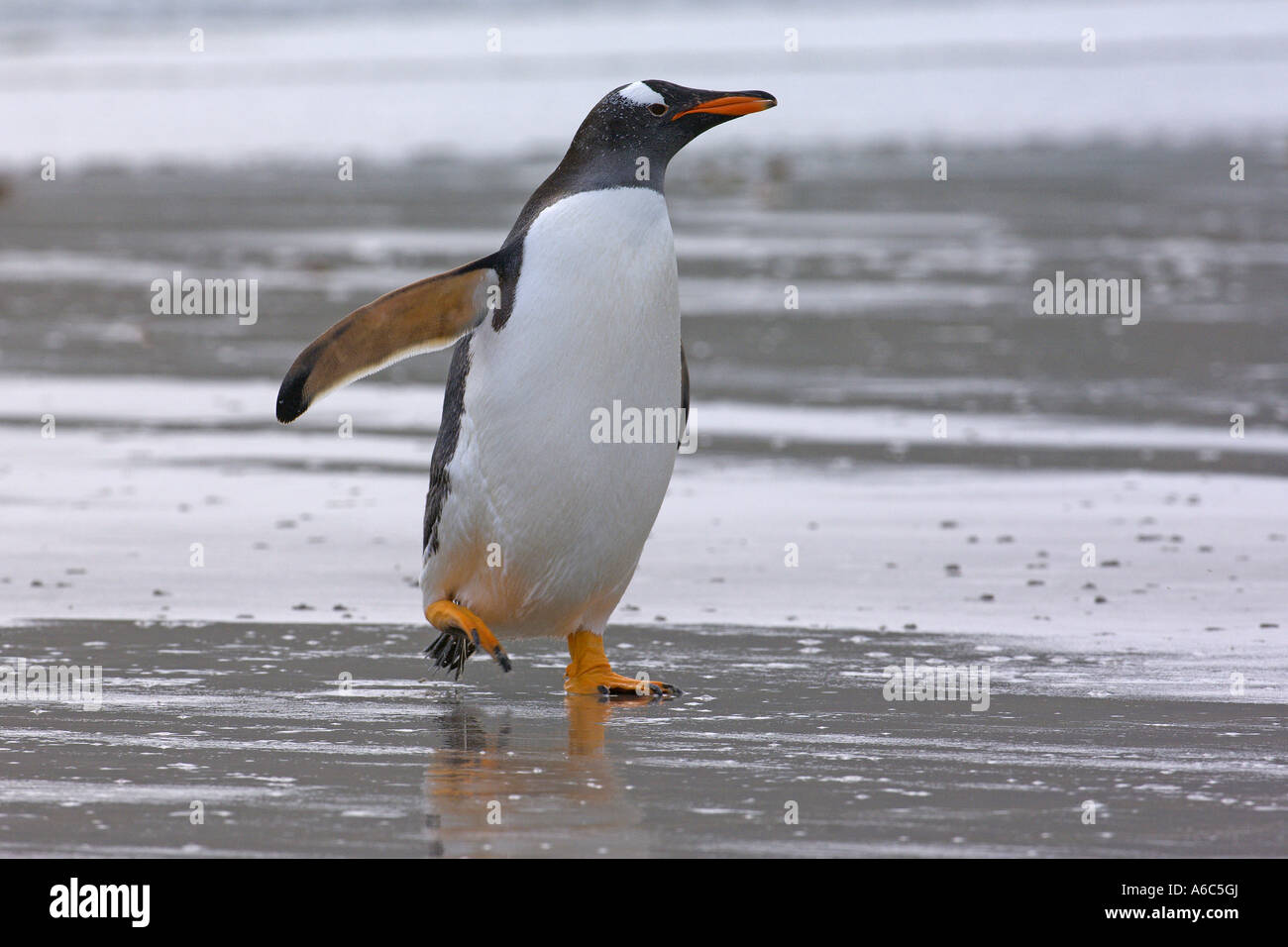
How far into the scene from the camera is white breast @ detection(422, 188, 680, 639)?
5258 millimetres

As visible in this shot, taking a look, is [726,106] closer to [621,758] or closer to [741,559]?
[621,758]

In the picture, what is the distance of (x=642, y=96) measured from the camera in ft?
17.7

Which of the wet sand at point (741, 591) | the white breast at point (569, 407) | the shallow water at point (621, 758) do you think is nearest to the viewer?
the shallow water at point (621, 758)

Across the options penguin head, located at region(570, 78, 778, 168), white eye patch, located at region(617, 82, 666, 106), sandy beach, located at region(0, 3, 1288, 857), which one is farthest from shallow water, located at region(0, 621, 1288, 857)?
white eye patch, located at region(617, 82, 666, 106)

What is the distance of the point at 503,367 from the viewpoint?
17.5ft

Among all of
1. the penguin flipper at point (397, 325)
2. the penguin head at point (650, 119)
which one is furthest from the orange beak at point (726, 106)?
the penguin flipper at point (397, 325)

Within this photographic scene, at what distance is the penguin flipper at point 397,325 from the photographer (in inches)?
209

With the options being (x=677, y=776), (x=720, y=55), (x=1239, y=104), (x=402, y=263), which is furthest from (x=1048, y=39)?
(x=677, y=776)

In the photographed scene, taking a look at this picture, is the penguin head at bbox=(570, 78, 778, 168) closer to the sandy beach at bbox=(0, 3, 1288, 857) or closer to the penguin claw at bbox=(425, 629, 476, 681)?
the penguin claw at bbox=(425, 629, 476, 681)

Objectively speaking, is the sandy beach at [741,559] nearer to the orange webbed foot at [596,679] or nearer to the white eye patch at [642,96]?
the orange webbed foot at [596,679]
